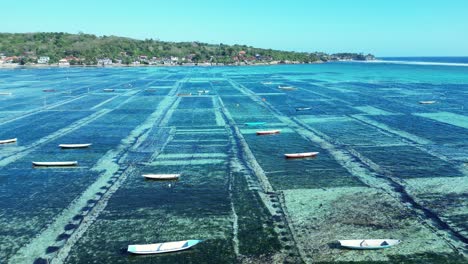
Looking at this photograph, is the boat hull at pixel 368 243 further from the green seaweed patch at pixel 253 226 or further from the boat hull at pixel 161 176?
the boat hull at pixel 161 176

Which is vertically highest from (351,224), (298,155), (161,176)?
(298,155)

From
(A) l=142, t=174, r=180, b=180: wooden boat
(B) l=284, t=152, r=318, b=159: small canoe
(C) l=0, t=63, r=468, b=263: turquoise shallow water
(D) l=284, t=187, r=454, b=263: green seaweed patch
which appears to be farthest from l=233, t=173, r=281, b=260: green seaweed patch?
(B) l=284, t=152, r=318, b=159: small canoe

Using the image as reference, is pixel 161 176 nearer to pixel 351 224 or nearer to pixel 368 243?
pixel 351 224

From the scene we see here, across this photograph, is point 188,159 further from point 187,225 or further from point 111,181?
point 187,225

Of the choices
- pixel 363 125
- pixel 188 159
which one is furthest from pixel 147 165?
pixel 363 125

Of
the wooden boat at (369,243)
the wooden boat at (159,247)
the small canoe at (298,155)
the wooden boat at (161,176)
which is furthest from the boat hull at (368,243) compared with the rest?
Result: the small canoe at (298,155)

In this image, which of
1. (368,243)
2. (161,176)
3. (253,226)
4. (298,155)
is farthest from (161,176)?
(368,243)
